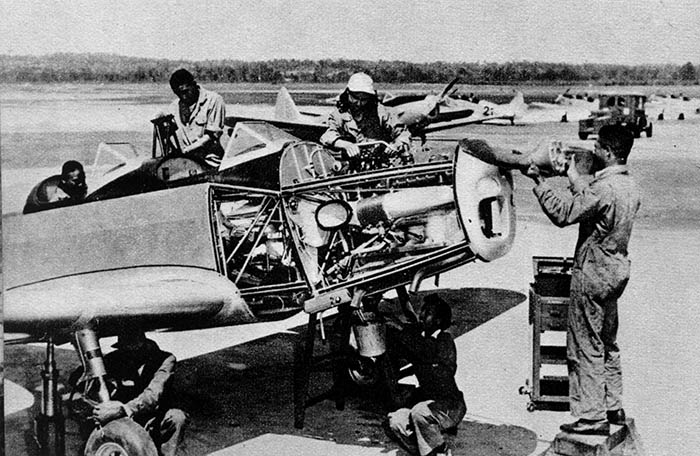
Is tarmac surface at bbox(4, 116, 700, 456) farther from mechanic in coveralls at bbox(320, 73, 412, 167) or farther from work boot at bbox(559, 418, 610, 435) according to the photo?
mechanic in coveralls at bbox(320, 73, 412, 167)

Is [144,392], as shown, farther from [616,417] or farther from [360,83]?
[616,417]

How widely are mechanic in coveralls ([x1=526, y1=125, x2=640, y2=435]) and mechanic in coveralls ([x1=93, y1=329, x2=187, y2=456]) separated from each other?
307 cm

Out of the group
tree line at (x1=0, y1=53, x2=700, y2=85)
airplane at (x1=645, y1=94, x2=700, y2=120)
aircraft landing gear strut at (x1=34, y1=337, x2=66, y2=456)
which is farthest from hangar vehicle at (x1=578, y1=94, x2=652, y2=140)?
aircraft landing gear strut at (x1=34, y1=337, x2=66, y2=456)

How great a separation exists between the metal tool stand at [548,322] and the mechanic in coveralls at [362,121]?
1.71 m

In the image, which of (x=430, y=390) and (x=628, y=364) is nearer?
(x=430, y=390)

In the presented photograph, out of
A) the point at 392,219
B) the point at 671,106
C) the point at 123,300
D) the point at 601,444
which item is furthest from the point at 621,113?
the point at 123,300

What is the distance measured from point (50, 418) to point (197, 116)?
3120mm

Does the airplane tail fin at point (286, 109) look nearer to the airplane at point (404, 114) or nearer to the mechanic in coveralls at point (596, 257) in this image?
the airplane at point (404, 114)

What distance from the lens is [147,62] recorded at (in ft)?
25.1

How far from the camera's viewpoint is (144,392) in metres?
6.15

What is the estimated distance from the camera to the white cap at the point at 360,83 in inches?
286

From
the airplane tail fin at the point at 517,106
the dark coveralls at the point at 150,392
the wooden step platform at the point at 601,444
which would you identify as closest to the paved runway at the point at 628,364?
the wooden step platform at the point at 601,444

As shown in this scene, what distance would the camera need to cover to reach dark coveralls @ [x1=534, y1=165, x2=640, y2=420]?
5.61 m

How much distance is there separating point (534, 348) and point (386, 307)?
4.20 m
